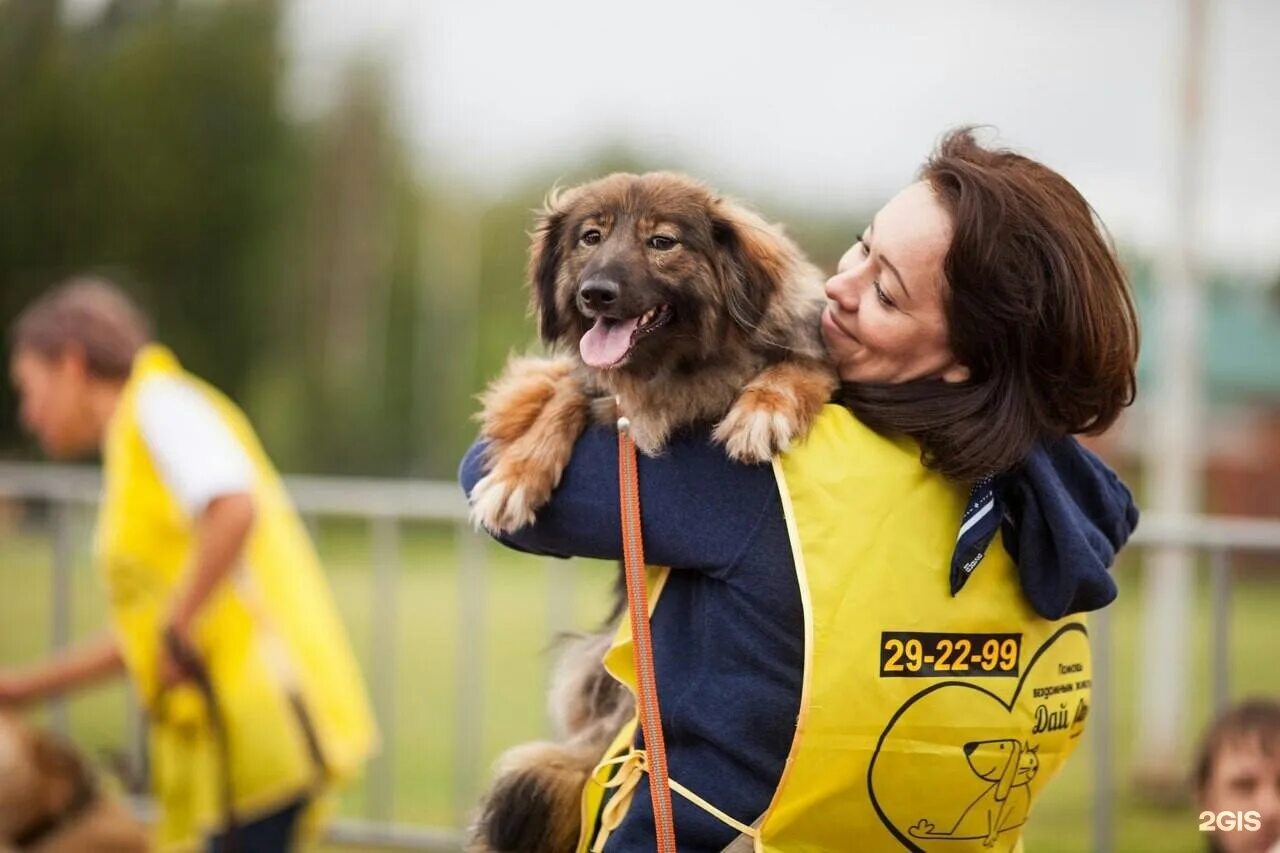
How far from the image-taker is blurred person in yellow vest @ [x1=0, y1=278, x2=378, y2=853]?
3787 mm

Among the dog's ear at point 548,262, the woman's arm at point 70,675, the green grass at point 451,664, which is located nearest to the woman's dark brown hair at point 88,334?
the woman's arm at point 70,675

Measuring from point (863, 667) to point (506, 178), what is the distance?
93.6 feet

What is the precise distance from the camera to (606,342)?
2.26m

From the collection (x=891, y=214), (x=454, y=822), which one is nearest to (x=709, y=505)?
(x=891, y=214)

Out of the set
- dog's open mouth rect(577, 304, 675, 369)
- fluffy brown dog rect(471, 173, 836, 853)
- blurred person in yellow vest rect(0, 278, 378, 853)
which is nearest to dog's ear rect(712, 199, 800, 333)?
fluffy brown dog rect(471, 173, 836, 853)

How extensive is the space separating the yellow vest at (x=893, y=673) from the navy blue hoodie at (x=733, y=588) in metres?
0.03

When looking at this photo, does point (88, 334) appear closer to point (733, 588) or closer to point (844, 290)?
point (844, 290)

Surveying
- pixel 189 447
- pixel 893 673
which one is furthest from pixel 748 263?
pixel 189 447

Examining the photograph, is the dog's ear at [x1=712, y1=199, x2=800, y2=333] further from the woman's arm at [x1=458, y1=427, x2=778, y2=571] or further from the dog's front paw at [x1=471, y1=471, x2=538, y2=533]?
the dog's front paw at [x1=471, y1=471, x2=538, y2=533]

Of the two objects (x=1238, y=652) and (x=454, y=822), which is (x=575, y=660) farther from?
(x=1238, y=652)

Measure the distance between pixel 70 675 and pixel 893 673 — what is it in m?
3.22

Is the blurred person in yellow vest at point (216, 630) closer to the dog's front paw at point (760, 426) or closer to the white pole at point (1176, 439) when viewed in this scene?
the dog's front paw at point (760, 426)

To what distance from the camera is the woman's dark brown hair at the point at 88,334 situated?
424cm

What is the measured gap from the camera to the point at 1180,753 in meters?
6.93
